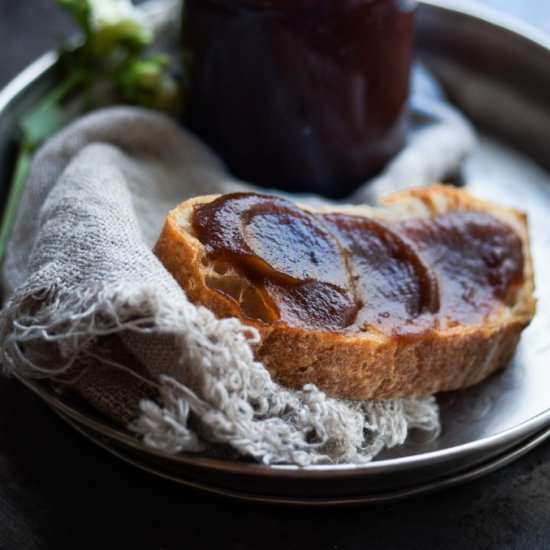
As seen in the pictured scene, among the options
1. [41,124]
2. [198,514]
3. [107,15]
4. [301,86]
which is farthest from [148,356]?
[107,15]

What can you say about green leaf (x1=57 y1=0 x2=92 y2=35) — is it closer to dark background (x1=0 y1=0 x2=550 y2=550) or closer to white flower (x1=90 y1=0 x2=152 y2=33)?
white flower (x1=90 y1=0 x2=152 y2=33)

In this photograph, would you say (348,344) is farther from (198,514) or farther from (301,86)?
(301,86)

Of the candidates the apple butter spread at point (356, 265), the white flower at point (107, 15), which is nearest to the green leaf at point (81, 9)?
the white flower at point (107, 15)

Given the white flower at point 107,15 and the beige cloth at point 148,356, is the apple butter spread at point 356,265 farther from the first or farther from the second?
the white flower at point 107,15

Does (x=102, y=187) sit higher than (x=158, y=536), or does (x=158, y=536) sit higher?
(x=102, y=187)

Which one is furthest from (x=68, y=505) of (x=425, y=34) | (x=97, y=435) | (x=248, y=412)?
(x=425, y=34)

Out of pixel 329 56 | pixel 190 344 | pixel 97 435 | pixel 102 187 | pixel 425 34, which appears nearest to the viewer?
pixel 190 344

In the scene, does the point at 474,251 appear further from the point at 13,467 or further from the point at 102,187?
the point at 13,467

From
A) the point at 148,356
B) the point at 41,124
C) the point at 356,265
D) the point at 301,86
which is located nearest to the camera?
the point at 148,356
